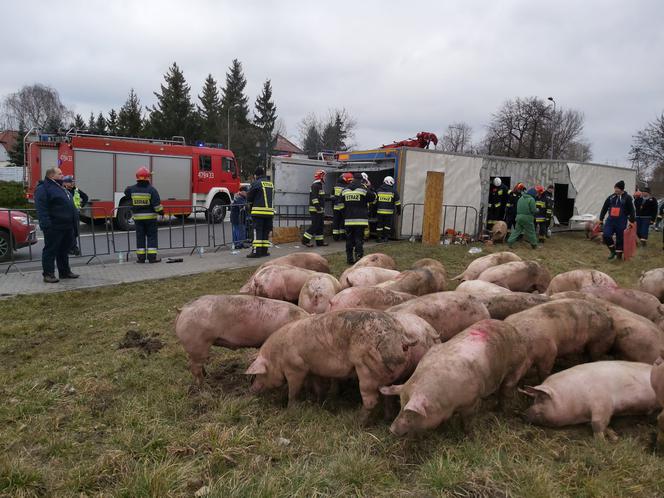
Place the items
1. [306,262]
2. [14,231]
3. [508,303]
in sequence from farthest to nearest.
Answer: [14,231], [306,262], [508,303]

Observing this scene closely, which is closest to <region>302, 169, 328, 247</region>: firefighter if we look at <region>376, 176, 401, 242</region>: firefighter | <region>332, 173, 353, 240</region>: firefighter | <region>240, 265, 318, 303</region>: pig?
<region>332, 173, 353, 240</region>: firefighter

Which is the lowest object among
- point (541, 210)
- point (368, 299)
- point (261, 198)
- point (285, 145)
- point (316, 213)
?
point (368, 299)

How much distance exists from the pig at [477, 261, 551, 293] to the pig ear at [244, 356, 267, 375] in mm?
3935

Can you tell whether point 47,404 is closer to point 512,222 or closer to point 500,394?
point 500,394

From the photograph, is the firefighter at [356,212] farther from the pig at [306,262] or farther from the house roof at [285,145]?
the house roof at [285,145]

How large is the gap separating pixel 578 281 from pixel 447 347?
3765 millimetres

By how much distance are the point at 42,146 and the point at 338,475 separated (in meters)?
18.0

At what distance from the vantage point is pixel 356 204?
412 inches

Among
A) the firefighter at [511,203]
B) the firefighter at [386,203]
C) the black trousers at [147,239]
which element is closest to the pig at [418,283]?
the black trousers at [147,239]

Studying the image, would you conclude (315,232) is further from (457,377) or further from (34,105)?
(34,105)

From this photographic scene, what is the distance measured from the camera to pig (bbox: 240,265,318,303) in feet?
20.5

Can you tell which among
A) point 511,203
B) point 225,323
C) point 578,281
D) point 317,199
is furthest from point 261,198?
point 511,203

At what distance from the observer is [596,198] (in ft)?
64.3

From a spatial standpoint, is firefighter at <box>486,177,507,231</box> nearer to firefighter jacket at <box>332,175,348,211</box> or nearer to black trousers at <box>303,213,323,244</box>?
firefighter jacket at <box>332,175,348,211</box>
